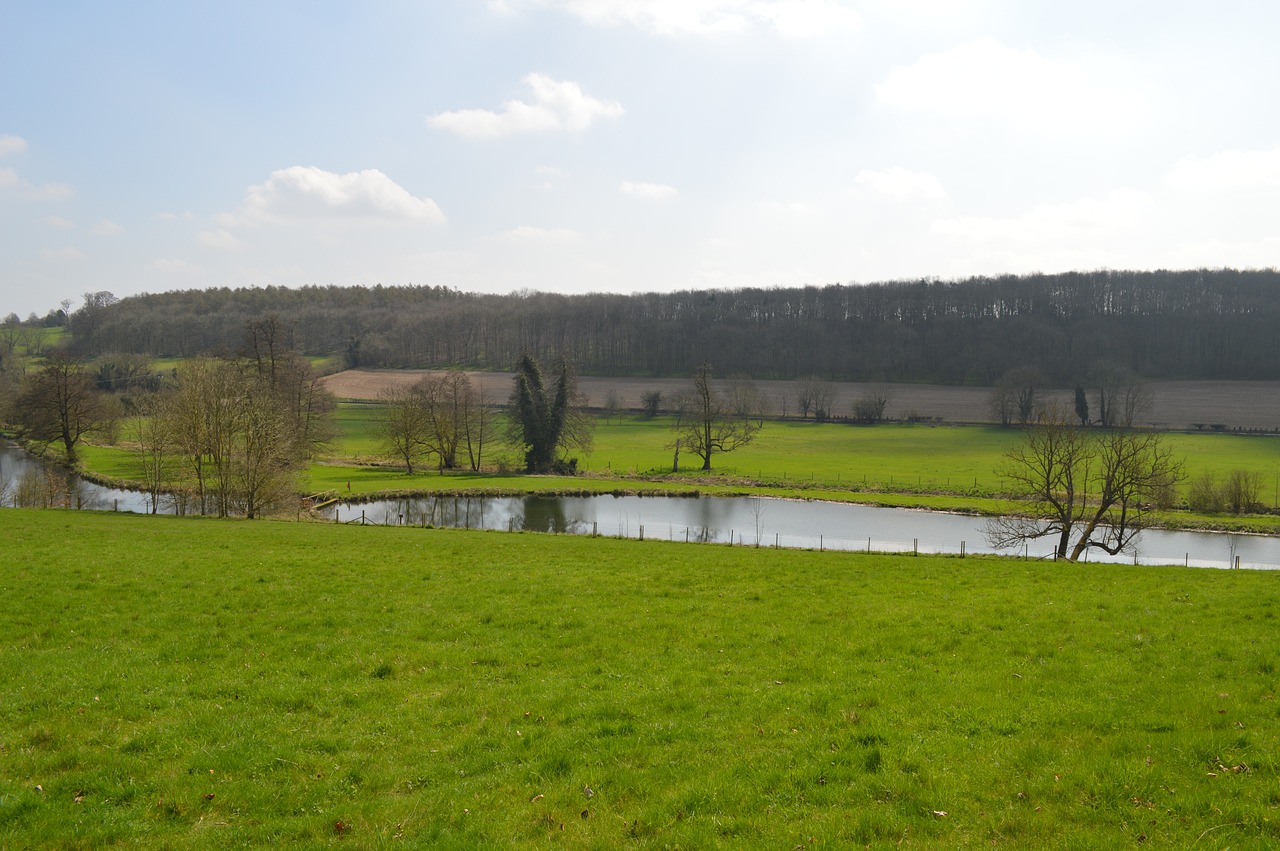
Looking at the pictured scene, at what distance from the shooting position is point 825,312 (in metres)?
168

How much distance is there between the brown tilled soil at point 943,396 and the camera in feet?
315

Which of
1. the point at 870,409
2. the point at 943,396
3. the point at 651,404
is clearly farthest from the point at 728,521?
the point at 943,396

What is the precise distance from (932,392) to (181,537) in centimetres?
11149

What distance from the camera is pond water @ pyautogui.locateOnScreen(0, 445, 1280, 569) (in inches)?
1580

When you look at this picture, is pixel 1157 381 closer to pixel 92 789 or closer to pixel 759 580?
pixel 759 580

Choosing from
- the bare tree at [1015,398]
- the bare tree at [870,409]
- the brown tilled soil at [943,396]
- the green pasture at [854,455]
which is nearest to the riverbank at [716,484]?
the green pasture at [854,455]

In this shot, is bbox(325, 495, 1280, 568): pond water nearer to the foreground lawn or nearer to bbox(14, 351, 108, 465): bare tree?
the foreground lawn

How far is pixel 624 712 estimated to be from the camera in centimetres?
953

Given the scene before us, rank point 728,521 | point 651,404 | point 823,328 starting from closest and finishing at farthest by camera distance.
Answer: point 728,521 < point 651,404 < point 823,328

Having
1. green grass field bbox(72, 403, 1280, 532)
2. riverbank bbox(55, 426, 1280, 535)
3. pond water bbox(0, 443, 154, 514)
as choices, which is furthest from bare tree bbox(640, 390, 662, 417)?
pond water bbox(0, 443, 154, 514)

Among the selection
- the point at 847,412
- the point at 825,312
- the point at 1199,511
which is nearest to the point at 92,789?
the point at 1199,511

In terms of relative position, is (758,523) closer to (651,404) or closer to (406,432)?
(406,432)

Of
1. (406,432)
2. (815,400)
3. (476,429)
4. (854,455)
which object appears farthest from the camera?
(815,400)

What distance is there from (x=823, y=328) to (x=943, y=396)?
147 feet
